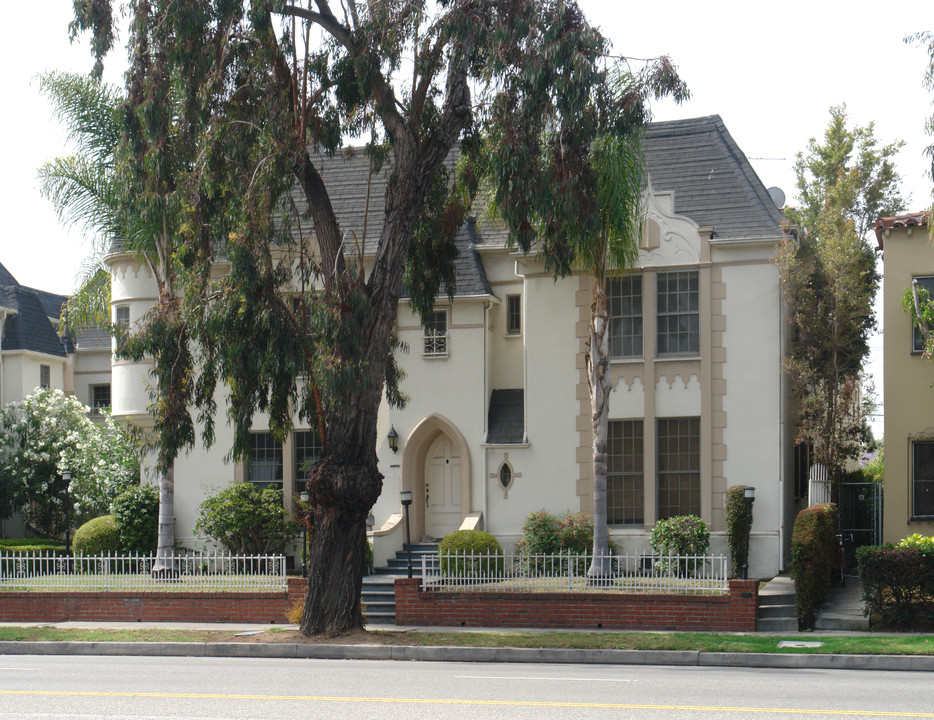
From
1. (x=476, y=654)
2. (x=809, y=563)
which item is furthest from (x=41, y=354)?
(x=809, y=563)

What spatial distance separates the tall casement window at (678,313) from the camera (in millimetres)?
22766

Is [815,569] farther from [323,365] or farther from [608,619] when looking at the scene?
[323,365]

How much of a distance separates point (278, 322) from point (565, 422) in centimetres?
923

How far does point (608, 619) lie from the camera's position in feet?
58.0

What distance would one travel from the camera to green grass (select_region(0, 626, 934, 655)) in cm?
1487

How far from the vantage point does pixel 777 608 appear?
715 inches

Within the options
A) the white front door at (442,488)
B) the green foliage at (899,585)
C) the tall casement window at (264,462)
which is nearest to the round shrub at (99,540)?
the tall casement window at (264,462)

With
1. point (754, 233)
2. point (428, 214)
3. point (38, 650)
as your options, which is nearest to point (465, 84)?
point (428, 214)

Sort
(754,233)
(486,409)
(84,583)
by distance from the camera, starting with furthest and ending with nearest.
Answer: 1. (486,409)
2. (754,233)
3. (84,583)

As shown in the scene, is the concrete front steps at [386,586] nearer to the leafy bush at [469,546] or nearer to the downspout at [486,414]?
the leafy bush at [469,546]

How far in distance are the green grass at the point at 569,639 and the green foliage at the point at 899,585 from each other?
110 cm

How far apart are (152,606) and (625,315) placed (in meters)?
11.1

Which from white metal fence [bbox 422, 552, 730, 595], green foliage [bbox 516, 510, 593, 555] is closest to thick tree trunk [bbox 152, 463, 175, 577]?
white metal fence [bbox 422, 552, 730, 595]

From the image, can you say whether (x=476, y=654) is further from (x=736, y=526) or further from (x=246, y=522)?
(x=246, y=522)
